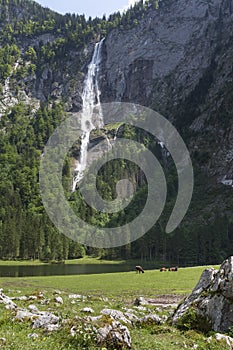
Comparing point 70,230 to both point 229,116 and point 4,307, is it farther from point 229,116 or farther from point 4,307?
point 4,307

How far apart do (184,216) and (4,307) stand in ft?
435

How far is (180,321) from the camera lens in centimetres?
1909

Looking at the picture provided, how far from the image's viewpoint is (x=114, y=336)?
42.6 feet

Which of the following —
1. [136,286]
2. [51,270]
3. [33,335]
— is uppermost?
[33,335]

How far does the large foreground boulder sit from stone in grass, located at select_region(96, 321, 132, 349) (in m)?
6.69

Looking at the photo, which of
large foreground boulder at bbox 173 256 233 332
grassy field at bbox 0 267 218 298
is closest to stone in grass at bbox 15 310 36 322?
large foreground boulder at bbox 173 256 233 332

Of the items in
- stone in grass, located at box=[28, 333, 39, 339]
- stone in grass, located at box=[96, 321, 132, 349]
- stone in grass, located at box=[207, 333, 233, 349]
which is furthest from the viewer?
stone in grass, located at box=[207, 333, 233, 349]

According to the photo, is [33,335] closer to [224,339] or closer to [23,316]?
[23,316]

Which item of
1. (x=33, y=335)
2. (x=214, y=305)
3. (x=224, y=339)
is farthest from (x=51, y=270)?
(x=33, y=335)

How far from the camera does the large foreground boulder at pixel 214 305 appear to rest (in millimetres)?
18000

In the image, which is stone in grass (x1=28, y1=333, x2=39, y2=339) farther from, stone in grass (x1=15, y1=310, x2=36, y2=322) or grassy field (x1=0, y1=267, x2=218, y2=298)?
grassy field (x1=0, y1=267, x2=218, y2=298)

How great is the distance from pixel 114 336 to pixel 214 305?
778cm

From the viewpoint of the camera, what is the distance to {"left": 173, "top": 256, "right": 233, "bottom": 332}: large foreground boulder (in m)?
18.0

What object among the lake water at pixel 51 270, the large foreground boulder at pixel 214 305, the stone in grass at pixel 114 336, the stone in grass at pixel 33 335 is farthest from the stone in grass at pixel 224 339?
the lake water at pixel 51 270
